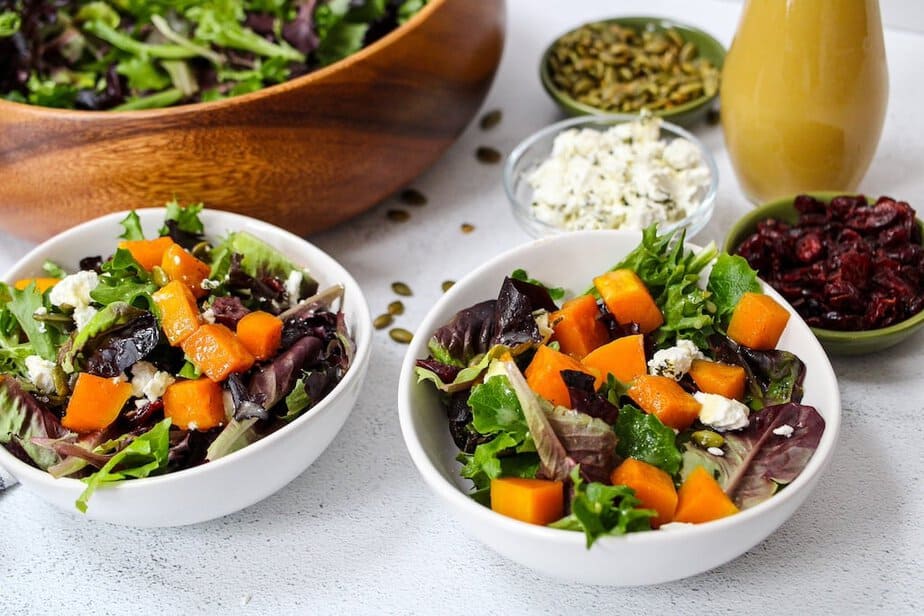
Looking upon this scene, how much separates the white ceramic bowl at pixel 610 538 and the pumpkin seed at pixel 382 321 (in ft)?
1.28

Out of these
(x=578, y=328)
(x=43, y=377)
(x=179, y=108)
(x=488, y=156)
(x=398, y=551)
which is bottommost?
(x=398, y=551)

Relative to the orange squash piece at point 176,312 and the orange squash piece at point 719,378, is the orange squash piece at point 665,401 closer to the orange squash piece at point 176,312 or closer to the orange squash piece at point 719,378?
the orange squash piece at point 719,378

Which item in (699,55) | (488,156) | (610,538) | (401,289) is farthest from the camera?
(699,55)

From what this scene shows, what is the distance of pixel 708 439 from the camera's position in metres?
1.62

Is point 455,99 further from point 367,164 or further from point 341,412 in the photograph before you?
point 341,412

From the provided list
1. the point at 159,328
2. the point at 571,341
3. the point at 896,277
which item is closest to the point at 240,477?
the point at 159,328

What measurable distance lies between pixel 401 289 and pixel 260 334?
57cm

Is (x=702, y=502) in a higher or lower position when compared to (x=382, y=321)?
higher

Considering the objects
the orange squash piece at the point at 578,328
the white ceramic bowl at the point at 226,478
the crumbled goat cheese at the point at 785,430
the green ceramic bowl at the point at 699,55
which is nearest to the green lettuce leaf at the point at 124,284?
the white ceramic bowl at the point at 226,478

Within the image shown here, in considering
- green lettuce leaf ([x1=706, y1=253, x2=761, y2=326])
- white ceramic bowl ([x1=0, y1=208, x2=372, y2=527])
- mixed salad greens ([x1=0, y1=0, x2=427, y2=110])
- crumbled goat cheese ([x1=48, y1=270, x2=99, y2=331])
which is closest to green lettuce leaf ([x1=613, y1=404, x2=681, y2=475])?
green lettuce leaf ([x1=706, y1=253, x2=761, y2=326])

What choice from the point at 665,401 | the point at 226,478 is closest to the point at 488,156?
the point at 665,401

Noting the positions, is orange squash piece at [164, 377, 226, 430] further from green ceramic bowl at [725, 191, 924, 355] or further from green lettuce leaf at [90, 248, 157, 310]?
green ceramic bowl at [725, 191, 924, 355]

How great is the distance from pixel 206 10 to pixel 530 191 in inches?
39.1

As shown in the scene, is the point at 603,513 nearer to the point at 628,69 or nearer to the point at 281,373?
the point at 281,373
